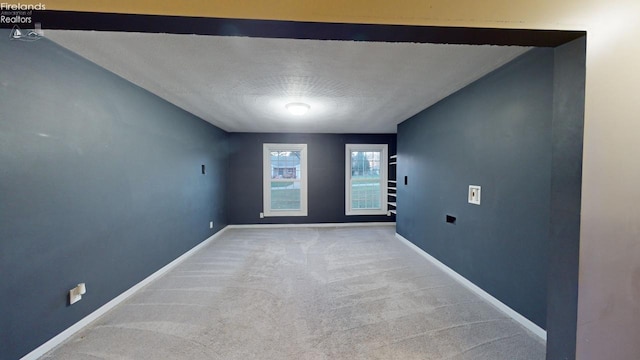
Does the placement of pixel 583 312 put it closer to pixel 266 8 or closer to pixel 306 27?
pixel 306 27

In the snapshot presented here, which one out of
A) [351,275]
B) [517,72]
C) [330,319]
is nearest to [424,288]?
[351,275]

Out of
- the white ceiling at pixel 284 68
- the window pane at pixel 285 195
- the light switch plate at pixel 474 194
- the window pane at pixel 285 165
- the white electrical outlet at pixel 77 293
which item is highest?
the white ceiling at pixel 284 68

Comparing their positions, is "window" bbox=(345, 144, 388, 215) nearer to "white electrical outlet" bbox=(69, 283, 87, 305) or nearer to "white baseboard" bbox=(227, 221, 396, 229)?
"white baseboard" bbox=(227, 221, 396, 229)

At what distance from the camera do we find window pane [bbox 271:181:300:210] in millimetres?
5172

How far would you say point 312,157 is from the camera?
5137 millimetres

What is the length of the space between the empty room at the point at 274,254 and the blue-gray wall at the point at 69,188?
0.01 metres

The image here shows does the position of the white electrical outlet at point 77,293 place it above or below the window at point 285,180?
below

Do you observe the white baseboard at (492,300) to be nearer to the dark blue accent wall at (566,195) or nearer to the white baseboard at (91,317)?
the dark blue accent wall at (566,195)

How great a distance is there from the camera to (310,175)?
17.0 feet

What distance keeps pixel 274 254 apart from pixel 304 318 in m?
1.62

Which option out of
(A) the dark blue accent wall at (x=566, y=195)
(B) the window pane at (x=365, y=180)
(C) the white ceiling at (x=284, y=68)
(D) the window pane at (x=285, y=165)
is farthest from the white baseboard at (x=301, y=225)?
(A) the dark blue accent wall at (x=566, y=195)

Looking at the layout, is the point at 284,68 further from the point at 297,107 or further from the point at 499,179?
the point at 499,179

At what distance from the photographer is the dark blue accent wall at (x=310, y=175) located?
504cm

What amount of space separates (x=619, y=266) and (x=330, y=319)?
1740 mm
